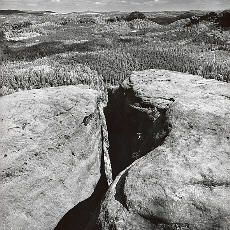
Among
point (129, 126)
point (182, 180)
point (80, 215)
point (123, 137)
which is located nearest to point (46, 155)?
point (80, 215)

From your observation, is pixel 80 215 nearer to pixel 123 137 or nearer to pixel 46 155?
pixel 46 155

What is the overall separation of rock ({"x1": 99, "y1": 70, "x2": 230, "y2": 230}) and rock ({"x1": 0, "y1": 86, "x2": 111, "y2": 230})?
137 centimetres

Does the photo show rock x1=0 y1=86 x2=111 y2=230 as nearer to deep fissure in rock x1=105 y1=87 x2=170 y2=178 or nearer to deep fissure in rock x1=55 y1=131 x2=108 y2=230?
deep fissure in rock x1=55 y1=131 x2=108 y2=230

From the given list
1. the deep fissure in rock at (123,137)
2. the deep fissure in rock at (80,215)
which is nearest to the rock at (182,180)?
the deep fissure in rock at (123,137)

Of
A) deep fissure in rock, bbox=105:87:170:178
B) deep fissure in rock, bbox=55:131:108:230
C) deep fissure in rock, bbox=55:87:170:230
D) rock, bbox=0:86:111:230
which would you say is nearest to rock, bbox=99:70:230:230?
deep fissure in rock, bbox=55:87:170:230

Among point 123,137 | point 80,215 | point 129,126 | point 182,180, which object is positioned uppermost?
point 182,180

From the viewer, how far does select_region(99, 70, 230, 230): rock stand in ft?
11.4

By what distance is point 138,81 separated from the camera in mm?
7254

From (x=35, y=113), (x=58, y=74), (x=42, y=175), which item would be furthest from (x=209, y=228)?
(x=58, y=74)

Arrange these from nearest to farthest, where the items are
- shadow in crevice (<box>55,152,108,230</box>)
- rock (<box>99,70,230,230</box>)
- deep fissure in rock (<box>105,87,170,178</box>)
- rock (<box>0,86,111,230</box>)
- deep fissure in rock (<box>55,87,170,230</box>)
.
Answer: rock (<box>99,70,230,230</box>)
rock (<box>0,86,111,230</box>)
deep fissure in rock (<box>55,87,170,230</box>)
shadow in crevice (<box>55,152,108,230</box>)
deep fissure in rock (<box>105,87,170,178</box>)

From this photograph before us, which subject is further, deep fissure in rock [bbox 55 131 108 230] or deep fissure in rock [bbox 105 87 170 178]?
deep fissure in rock [bbox 105 87 170 178]

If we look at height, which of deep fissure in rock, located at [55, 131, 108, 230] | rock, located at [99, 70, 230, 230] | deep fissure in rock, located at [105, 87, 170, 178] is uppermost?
rock, located at [99, 70, 230, 230]

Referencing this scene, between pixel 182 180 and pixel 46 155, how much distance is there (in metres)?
2.42

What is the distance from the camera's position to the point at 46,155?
5.24 metres
